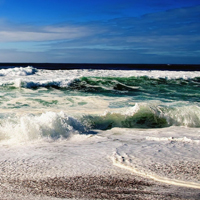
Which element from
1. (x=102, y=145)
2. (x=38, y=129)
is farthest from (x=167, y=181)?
(x=38, y=129)

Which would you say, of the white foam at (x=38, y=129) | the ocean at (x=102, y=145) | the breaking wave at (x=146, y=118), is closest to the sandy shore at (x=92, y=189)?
the ocean at (x=102, y=145)

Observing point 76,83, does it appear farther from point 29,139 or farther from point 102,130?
point 29,139

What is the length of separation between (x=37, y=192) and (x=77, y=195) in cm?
40

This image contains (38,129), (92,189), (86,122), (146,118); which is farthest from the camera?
(146,118)

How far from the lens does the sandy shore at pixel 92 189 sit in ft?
8.07

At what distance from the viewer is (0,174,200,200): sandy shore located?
2459 mm

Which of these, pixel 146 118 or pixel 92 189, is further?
pixel 146 118

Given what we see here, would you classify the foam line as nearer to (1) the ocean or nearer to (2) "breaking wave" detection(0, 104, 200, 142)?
(1) the ocean

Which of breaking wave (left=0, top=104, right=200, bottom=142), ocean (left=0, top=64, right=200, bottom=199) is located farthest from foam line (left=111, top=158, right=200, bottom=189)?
breaking wave (left=0, top=104, right=200, bottom=142)

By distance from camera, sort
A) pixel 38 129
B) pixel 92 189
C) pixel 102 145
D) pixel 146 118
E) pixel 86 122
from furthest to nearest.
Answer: pixel 146 118 < pixel 86 122 < pixel 38 129 < pixel 102 145 < pixel 92 189

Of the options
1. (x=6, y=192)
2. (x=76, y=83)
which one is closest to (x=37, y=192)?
(x=6, y=192)

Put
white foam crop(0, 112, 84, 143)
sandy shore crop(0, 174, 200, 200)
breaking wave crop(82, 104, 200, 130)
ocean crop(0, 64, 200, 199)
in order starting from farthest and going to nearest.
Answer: breaking wave crop(82, 104, 200, 130) < white foam crop(0, 112, 84, 143) < ocean crop(0, 64, 200, 199) < sandy shore crop(0, 174, 200, 200)

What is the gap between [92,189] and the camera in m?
2.63

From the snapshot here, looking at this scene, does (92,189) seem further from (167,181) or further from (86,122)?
(86,122)
